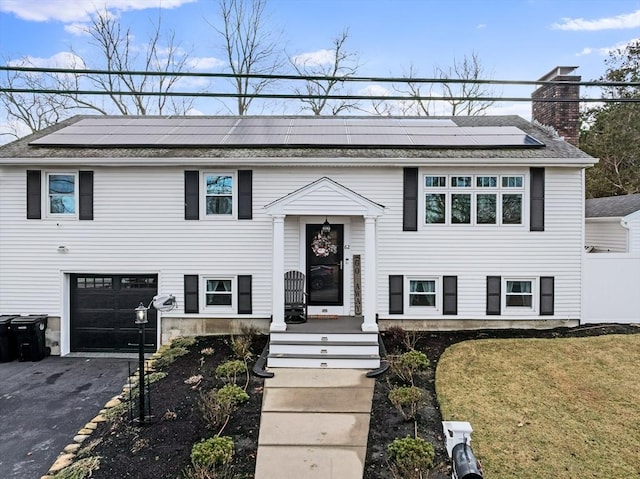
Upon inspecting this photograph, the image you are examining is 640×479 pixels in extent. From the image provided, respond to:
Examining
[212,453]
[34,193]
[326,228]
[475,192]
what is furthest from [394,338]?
[34,193]

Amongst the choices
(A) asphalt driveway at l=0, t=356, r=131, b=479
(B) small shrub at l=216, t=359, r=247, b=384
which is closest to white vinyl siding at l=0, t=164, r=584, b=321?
(A) asphalt driveway at l=0, t=356, r=131, b=479

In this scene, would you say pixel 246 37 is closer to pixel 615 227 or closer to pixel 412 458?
pixel 615 227

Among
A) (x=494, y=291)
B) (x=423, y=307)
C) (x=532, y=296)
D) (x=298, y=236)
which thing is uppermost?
(x=298, y=236)

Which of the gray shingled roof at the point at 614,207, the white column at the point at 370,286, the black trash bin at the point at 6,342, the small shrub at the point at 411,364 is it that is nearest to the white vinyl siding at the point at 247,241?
the black trash bin at the point at 6,342

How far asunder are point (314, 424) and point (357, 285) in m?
4.11

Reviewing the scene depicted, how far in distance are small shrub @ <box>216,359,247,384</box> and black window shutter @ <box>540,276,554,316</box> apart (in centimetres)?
715

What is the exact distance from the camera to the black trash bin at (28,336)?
901 centimetres

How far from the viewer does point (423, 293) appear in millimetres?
9555

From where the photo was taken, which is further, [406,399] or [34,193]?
[34,193]

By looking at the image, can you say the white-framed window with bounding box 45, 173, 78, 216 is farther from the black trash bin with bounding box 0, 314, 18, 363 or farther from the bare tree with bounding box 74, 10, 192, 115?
the bare tree with bounding box 74, 10, 192, 115

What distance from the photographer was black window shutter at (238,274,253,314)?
9469 mm

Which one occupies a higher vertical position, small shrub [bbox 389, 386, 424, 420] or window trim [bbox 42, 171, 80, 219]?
window trim [bbox 42, 171, 80, 219]

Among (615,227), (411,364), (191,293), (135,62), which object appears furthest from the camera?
(135,62)

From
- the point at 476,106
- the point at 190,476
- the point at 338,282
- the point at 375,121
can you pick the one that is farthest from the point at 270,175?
the point at 476,106
